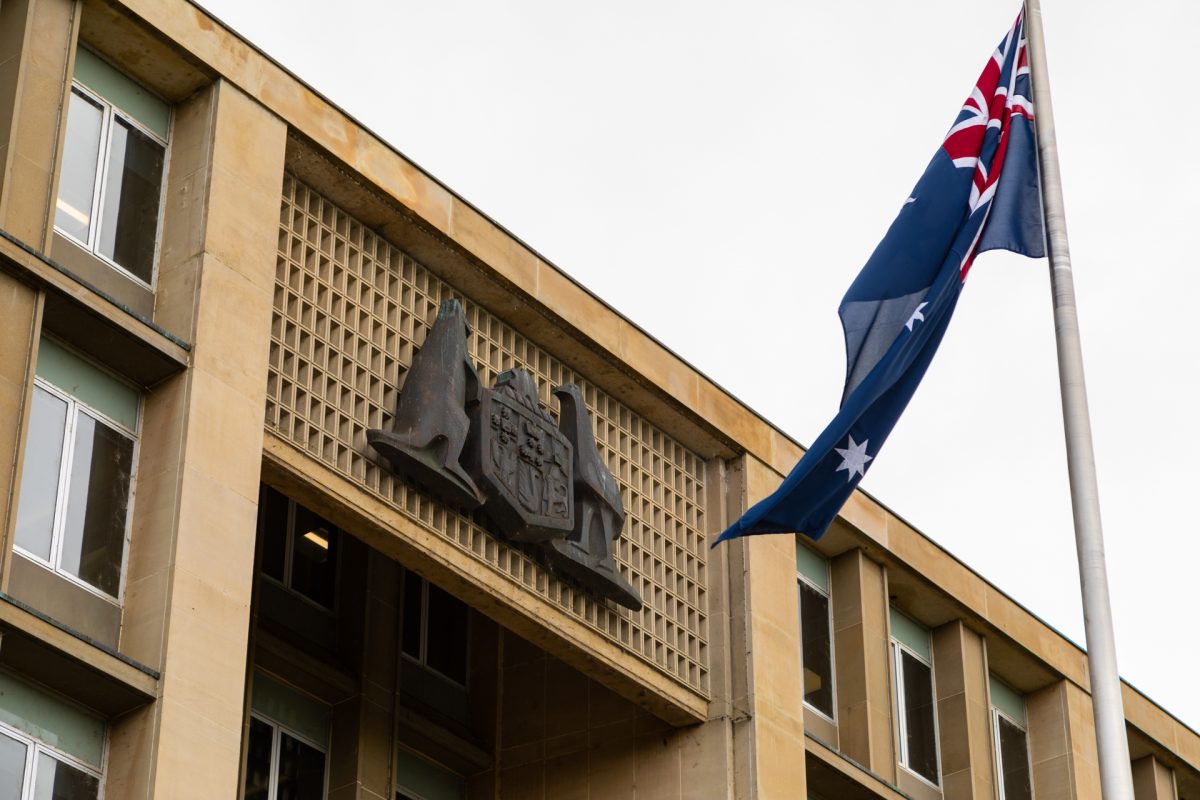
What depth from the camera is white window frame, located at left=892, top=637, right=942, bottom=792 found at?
34.6 metres

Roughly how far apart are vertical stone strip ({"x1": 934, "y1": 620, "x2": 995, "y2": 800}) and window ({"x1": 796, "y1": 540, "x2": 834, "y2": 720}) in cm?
268

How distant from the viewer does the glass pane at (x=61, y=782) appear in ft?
71.7

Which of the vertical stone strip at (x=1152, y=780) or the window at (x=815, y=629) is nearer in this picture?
the window at (x=815, y=629)

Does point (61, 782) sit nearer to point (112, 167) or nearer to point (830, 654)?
point (112, 167)

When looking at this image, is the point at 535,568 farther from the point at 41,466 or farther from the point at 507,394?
the point at 41,466

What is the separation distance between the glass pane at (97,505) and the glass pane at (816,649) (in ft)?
41.1

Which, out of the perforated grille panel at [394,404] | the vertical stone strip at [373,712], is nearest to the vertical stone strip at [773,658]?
the perforated grille panel at [394,404]

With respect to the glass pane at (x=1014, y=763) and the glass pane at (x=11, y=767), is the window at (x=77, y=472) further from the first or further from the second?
the glass pane at (x=1014, y=763)

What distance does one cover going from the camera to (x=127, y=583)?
23094 millimetres

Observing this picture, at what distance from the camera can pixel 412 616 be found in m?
32.0

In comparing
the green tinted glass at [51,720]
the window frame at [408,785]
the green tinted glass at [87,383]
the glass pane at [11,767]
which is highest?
the green tinted glass at [87,383]

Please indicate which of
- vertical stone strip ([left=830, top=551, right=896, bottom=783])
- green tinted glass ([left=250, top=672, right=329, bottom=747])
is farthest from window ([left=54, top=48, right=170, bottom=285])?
vertical stone strip ([left=830, top=551, right=896, bottom=783])

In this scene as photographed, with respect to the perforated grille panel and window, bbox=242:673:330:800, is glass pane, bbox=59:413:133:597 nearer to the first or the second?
the perforated grille panel

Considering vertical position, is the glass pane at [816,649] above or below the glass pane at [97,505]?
above
